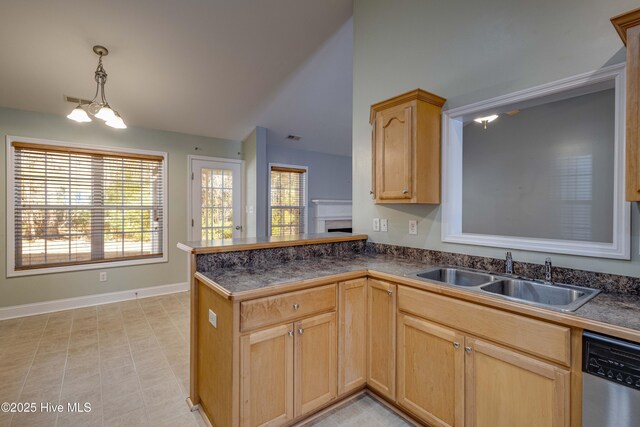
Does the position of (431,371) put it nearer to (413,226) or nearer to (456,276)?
(456,276)

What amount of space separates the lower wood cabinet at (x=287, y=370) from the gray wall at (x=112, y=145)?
353 centimetres

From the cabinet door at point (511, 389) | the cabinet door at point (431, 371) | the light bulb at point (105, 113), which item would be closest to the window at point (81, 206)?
the light bulb at point (105, 113)

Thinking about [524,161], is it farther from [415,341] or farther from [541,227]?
[415,341]

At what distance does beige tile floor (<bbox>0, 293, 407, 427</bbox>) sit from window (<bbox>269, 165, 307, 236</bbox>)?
2.29 meters

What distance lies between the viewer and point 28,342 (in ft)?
9.53

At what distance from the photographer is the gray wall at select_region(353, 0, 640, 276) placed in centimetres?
164

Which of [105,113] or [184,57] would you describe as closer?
[105,113]

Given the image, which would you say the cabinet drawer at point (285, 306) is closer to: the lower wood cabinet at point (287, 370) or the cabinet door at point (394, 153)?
the lower wood cabinet at point (287, 370)

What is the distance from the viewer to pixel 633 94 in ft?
4.18

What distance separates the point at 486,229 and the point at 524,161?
87 cm

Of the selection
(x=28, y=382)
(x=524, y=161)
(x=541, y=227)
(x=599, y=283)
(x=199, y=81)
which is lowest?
(x=28, y=382)

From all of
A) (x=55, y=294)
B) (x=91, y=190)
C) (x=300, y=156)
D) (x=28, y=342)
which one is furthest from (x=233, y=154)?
(x=28, y=342)

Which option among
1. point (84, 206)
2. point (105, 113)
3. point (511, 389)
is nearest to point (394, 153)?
point (511, 389)

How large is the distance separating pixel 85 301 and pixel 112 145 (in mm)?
2073
